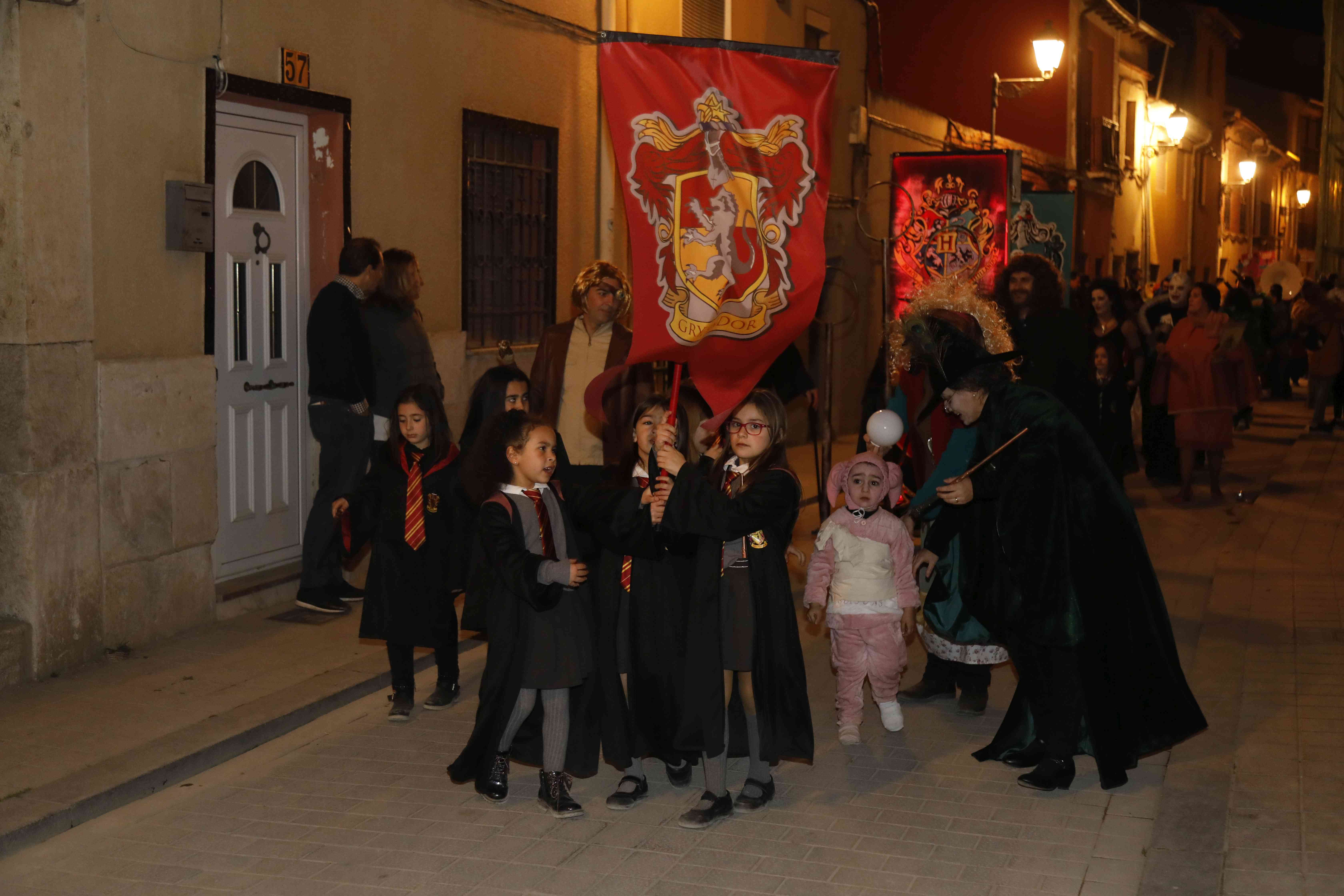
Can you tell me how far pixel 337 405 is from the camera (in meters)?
8.48

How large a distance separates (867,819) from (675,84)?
104 inches

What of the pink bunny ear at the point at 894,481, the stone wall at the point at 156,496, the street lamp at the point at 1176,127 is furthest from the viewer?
the street lamp at the point at 1176,127

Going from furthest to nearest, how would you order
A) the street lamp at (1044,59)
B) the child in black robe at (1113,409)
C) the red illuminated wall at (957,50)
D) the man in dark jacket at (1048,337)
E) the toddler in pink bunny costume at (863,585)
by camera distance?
1. the red illuminated wall at (957,50)
2. the street lamp at (1044,59)
3. the child in black robe at (1113,409)
4. the man in dark jacket at (1048,337)
5. the toddler in pink bunny costume at (863,585)

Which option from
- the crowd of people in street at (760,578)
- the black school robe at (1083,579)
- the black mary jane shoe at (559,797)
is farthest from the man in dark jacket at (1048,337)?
the black mary jane shoe at (559,797)

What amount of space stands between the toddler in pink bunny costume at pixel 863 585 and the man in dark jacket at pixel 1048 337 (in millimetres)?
1644

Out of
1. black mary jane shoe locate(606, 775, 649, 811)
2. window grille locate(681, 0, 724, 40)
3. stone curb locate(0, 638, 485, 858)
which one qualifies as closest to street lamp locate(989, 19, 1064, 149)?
window grille locate(681, 0, 724, 40)

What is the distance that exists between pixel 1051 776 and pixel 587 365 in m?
3.59

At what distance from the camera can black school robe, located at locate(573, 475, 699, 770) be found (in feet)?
17.2

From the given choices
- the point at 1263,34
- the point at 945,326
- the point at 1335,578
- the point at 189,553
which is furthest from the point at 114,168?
the point at 1263,34

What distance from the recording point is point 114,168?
284 inches

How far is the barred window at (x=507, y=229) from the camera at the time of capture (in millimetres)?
10547

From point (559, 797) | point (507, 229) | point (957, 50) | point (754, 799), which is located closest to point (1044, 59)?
point (957, 50)

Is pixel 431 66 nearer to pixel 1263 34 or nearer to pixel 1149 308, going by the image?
pixel 1149 308

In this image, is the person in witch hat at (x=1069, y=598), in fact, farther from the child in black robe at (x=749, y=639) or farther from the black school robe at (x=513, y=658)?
the black school robe at (x=513, y=658)
